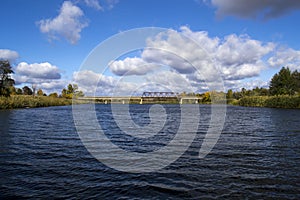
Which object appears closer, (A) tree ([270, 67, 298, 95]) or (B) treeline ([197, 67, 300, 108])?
(B) treeline ([197, 67, 300, 108])

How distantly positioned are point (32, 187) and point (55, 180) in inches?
38.0

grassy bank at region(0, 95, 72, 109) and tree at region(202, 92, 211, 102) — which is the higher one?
tree at region(202, 92, 211, 102)

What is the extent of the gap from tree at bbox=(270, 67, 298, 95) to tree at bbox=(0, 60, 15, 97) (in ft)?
358

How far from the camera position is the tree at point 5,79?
7356 centimetres

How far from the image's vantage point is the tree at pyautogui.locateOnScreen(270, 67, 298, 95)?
355 ft

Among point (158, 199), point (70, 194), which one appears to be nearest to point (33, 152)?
point (70, 194)

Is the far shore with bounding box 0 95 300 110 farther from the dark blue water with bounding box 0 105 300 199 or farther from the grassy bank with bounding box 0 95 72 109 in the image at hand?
the dark blue water with bounding box 0 105 300 199

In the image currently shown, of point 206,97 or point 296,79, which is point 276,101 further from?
point 206,97

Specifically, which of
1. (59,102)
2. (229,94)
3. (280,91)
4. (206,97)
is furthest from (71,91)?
(280,91)

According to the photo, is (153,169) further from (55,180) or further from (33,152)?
(33,152)

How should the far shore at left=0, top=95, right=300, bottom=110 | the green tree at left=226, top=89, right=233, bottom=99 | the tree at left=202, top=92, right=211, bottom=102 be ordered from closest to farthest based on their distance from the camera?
1. the far shore at left=0, top=95, right=300, bottom=110
2. the green tree at left=226, top=89, right=233, bottom=99
3. the tree at left=202, top=92, right=211, bottom=102

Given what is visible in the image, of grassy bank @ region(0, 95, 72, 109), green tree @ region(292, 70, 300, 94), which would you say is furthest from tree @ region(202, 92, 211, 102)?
grassy bank @ region(0, 95, 72, 109)

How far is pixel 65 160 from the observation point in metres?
13.1

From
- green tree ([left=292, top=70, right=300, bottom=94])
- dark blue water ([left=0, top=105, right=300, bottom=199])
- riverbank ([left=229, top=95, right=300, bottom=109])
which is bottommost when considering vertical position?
dark blue water ([left=0, top=105, right=300, bottom=199])
